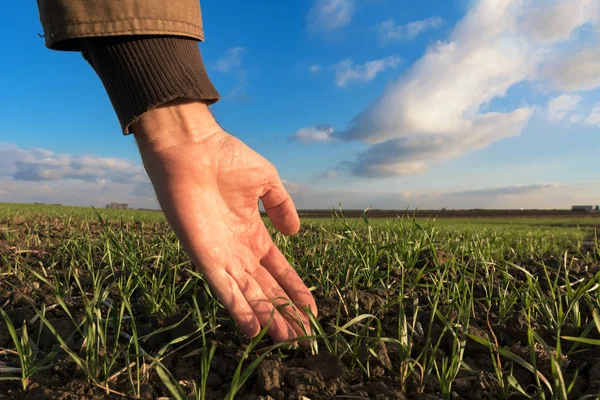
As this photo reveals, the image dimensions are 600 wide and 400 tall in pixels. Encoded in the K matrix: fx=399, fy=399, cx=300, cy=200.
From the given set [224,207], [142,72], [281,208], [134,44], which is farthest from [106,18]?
[281,208]

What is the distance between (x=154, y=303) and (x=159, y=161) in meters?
0.64

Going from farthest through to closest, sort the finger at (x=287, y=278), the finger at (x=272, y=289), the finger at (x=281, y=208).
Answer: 1. the finger at (x=281, y=208)
2. the finger at (x=287, y=278)
3. the finger at (x=272, y=289)

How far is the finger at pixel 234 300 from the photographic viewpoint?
1430 millimetres

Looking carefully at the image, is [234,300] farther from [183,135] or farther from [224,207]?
[183,135]

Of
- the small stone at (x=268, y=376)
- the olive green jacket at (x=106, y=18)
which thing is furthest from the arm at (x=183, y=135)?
the small stone at (x=268, y=376)

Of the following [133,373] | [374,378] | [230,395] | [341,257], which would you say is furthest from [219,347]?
[341,257]

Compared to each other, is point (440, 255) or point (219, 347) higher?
point (440, 255)

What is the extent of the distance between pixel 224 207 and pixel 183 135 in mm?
402

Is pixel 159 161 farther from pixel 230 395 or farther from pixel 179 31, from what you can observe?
pixel 230 395

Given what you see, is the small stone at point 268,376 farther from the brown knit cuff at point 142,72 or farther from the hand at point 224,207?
the brown knit cuff at point 142,72

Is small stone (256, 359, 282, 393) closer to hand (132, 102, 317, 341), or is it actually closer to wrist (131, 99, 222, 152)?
hand (132, 102, 317, 341)

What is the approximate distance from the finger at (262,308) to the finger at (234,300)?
40 millimetres

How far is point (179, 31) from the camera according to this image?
6.32 ft

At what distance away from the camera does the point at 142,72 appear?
1.86 m
